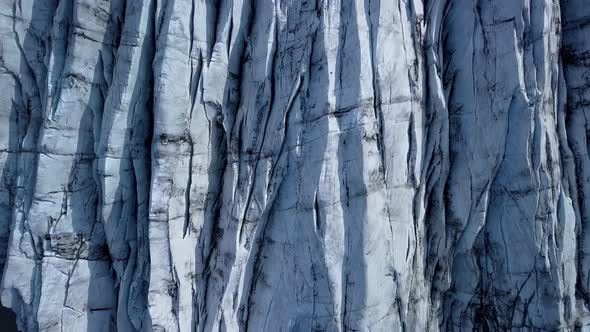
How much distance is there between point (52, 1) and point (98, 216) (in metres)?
1.28

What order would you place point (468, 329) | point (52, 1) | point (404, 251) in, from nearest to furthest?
point (404, 251) → point (468, 329) → point (52, 1)

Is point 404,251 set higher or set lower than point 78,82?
lower

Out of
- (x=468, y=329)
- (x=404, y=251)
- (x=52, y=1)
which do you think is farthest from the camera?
(x=52, y=1)

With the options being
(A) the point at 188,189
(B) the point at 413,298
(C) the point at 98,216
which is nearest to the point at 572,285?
(B) the point at 413,298

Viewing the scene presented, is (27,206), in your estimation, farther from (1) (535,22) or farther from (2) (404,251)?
(1) (535,22)

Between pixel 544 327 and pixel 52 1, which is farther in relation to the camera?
pixel 52 1

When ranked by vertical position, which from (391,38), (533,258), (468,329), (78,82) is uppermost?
(391,38)

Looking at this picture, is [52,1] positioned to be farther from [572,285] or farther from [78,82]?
[572,285]

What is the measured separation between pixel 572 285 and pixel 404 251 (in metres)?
0.95

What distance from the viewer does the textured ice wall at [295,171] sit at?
5.27ft

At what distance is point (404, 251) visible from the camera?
1.65 metres

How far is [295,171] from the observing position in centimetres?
165

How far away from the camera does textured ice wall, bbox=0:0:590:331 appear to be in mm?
1605

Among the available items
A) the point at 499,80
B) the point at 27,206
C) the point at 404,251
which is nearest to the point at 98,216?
the point at 27,206
